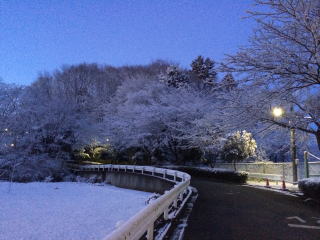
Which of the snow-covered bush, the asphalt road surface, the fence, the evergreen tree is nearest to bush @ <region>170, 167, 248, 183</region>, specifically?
the fence

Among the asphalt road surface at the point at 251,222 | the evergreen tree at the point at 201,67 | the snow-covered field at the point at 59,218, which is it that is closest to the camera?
the asphalt road surface at the point at 251,222

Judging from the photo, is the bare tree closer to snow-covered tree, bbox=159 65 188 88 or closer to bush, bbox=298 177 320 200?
bush, bbox=298 177 320 200

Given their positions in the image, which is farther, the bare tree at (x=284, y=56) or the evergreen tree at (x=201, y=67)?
the evergreen tree at (x=201, y=67)

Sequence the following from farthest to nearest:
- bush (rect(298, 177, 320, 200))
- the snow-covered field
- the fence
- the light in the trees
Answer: the fence, the light in the trees, bush (rect(298, 177, 320, 200)), the snow-covered field

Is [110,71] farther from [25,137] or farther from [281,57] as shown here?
[281,57]

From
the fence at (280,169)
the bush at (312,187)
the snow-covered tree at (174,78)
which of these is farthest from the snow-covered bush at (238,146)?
the snow-covered tree at (174,78)

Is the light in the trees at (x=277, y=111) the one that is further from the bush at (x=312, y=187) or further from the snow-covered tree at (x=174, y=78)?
the snow-covered tree at (x=174, y=78)

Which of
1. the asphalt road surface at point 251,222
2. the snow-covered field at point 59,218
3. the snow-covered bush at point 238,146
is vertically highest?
the snow-covered bush at point 238,146

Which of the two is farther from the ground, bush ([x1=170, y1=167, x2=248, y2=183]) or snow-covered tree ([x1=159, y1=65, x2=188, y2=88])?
snow-covered tree ([x1=159, y1=65, x2=188, y2=88])

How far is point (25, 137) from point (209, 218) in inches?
1230

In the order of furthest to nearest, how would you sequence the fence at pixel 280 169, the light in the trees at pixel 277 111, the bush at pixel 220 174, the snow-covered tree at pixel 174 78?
1. the snow-covered tree at pixel 174 78
2. the bush at pixel 220 174
3. the fence at pixel 280 169
4. the light in the trees at pixel 277 111

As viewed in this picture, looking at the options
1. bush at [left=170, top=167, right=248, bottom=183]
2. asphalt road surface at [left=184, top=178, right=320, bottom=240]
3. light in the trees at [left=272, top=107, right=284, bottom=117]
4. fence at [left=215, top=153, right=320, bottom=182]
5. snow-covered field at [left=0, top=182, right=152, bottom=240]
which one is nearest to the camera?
asphalt road surface at [left=184, top=178, right=320, bottom=240]

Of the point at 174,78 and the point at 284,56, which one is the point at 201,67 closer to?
the point at 174,78

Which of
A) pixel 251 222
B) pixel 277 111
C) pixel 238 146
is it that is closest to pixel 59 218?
pixel 251 222
